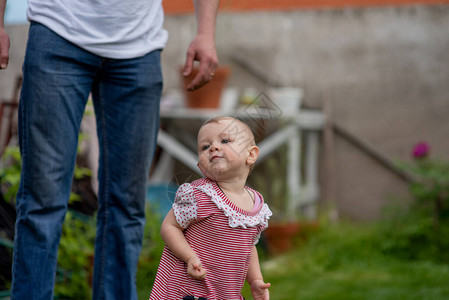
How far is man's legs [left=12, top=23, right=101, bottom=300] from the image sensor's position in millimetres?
1945

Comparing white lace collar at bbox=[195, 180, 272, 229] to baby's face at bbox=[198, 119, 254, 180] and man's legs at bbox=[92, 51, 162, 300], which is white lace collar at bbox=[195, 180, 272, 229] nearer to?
baby's face at bbox=[198, 119, 254, 180]

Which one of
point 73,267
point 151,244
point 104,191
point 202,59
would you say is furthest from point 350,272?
point 202,59

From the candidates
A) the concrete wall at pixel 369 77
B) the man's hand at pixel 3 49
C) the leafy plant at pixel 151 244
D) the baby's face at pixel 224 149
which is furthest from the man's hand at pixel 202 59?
the concrete wall at pixel 369 77

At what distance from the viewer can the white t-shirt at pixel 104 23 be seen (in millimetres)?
2016

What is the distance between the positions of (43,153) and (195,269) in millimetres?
618

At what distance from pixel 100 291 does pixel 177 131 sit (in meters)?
3.69

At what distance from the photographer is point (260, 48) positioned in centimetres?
593

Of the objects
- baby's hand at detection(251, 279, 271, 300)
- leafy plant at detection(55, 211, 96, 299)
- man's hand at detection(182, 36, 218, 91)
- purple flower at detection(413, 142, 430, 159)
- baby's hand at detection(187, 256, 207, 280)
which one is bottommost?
leafy plant at detection(55, 211, 96, 299)

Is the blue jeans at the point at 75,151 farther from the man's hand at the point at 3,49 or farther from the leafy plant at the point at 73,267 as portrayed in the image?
Result: the leafy plant at the point at 73,267

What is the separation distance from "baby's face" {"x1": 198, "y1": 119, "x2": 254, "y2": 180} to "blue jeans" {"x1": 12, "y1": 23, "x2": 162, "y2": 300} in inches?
18.9

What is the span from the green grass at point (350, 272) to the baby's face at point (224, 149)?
2114mm

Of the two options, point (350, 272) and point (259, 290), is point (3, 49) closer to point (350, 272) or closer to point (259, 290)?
point (259, 290)

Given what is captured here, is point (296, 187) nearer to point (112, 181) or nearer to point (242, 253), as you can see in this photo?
point (112, 181)

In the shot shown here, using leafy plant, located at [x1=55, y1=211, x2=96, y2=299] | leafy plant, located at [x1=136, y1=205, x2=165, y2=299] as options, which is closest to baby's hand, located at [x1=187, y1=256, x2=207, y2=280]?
leafy plant, located at [x1=136, y1=205, x2=165, y2=299]
